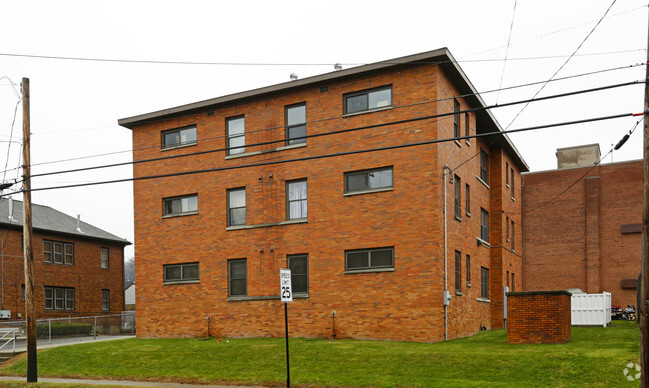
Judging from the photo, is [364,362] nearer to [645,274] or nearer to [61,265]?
[645,274]

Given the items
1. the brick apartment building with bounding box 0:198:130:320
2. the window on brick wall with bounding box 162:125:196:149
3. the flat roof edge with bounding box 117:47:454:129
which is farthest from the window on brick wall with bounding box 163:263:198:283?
the brick apartment building with bounding box 0:198:130:320

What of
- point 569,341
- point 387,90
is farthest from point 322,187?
point 569,341

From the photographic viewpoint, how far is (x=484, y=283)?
2947cm

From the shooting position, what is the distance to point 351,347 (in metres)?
20.2

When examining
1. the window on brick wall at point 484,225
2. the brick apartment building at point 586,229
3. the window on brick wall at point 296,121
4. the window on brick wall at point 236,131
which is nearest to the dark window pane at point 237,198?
the window on brick wall at point 236,131

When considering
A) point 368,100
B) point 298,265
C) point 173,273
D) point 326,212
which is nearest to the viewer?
point 368,100

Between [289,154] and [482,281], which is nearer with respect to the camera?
[289,154]

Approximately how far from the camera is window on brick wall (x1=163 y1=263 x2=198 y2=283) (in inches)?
1073

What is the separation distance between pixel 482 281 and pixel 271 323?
10620mm

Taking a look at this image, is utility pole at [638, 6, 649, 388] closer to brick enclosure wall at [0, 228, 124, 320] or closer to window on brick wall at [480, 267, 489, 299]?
window on brick wall at [480, 267, 489, 299]

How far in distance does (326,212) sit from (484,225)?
9819mm

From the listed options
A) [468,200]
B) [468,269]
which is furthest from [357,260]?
[468,200]

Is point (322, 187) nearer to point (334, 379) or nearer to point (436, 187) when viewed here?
point (436, 187)

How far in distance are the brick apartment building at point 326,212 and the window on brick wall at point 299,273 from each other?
2.6 inches
